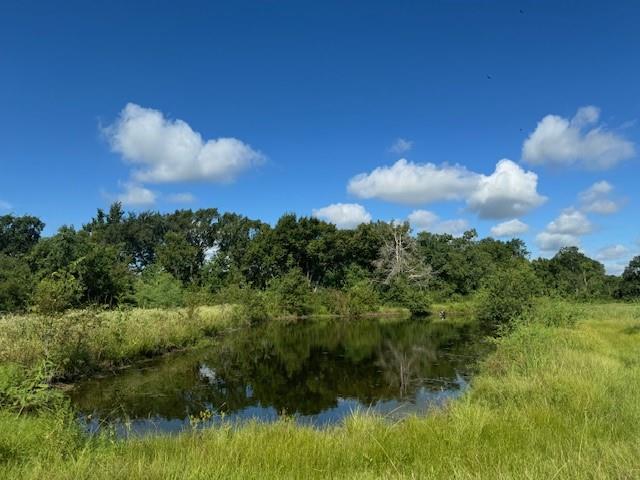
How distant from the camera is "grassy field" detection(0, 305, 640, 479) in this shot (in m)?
4.38

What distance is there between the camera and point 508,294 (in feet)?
114

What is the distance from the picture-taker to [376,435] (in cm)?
673

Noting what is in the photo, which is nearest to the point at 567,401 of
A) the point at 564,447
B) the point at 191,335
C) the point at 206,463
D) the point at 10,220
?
the point at 564,447

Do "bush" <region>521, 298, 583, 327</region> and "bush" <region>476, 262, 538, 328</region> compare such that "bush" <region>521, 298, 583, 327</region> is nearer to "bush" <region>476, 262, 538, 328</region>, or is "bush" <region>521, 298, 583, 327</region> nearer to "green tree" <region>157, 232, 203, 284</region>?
"bush" <region>476, 262, 538, 328</region>

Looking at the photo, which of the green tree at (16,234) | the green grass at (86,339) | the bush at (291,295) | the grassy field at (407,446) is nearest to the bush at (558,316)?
the grassy field at (407,446)

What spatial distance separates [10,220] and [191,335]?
60123mm

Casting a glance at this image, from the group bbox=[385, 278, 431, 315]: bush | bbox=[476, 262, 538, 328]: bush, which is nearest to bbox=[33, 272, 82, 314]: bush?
bbox=[476, 262, 538, 328]: bush

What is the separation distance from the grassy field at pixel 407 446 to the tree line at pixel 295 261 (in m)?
31.6

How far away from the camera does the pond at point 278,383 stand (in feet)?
38.5

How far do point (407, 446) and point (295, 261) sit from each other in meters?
53.3

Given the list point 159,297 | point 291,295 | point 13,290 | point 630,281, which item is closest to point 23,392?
point 13,290

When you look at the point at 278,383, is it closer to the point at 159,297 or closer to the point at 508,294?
the point at 159,297

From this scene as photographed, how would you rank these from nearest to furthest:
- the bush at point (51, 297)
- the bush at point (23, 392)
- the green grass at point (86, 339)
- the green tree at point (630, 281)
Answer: the bush at point (23, 392)
the green grass at point (86, 339)
the bush at point (51, 297)
the green tree at point (630, 281)

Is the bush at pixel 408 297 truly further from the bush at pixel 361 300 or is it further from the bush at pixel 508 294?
the bush at pixel 508 294
